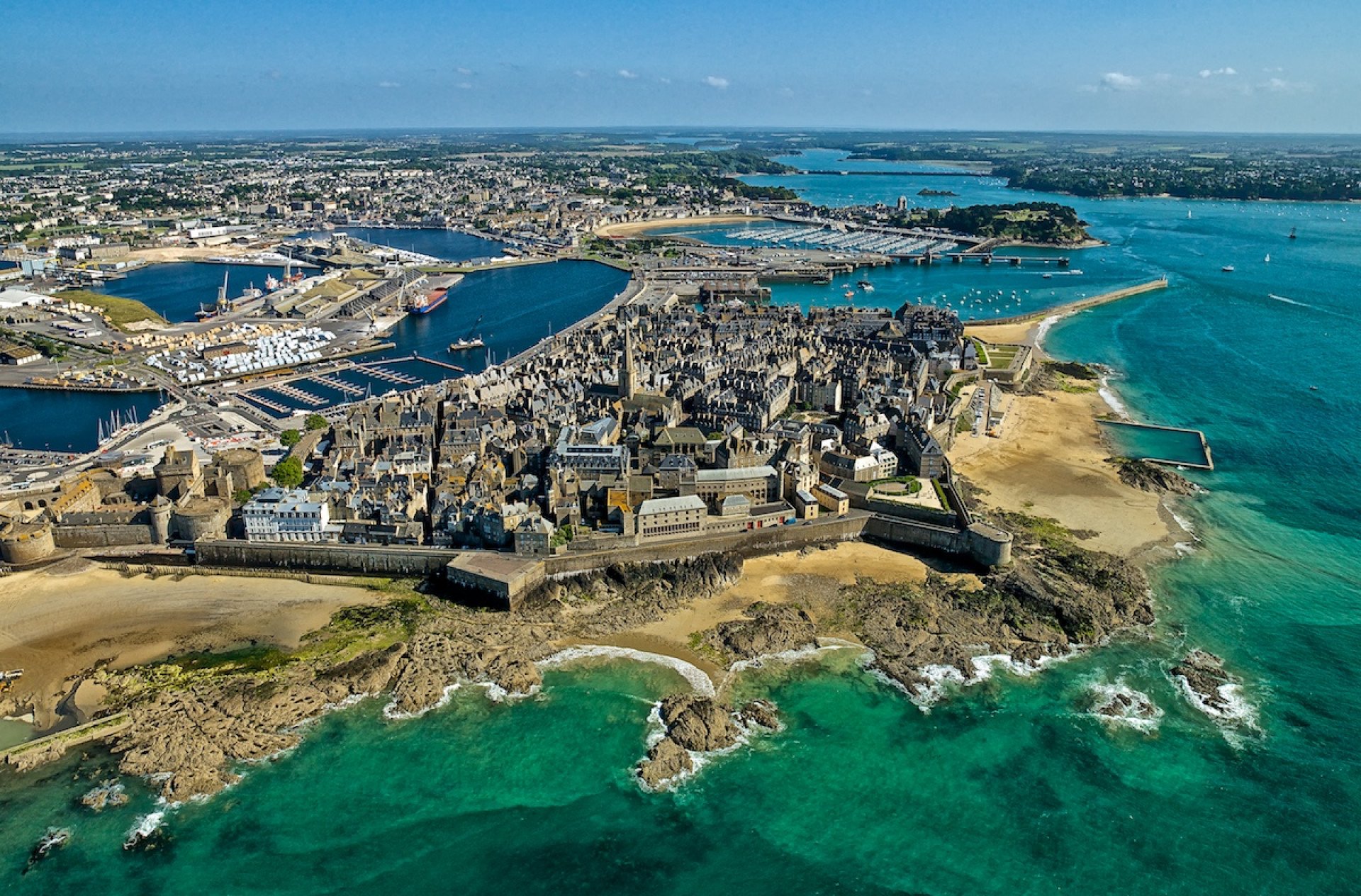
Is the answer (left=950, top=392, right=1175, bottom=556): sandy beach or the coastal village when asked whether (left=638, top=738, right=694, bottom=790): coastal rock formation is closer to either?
the coastal village

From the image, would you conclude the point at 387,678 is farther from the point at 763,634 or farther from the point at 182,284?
the point at 182,284

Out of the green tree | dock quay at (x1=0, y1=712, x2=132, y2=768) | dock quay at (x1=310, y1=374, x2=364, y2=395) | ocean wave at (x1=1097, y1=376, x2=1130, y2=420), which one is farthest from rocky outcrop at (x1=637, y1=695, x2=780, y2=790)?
dock quay at (x1=310, y1=374, x2=364, y2=395)

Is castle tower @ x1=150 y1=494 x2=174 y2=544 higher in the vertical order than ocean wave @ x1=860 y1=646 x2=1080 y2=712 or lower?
higher

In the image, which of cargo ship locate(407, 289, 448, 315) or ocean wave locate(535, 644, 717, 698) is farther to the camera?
cargo ship locate(407, 289, 448, 315)

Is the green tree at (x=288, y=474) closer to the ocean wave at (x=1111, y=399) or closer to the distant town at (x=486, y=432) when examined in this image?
the distant town at (x=486, y=432)

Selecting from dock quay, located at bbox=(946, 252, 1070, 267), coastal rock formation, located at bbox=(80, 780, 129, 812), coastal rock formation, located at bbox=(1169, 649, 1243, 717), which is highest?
dock quay, located at bbox=(946, 252, 1070, 267)

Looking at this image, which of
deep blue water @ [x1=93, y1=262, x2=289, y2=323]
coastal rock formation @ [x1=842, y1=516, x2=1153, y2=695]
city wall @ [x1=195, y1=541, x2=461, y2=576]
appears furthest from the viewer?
deep blue water @ [x1=93, y1=262, x2=289, y2=323]
